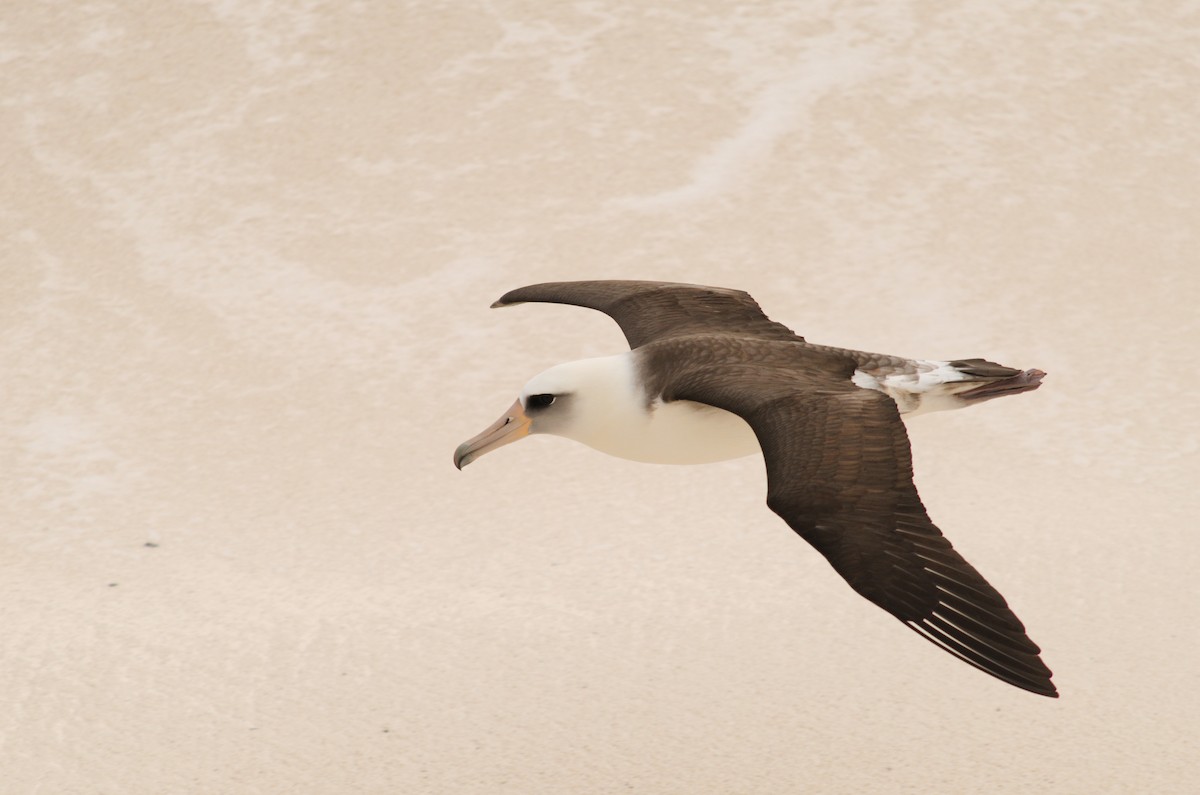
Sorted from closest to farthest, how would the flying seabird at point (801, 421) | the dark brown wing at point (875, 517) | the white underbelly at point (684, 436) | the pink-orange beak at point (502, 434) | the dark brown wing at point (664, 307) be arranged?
the dark brown wing at point (875, 517)
the flying seabird at point (801, 421)
the white underbelly at point (684, 436)
the pink-orange beak at point (502, 434)
the dark brown wing at point (664, 307)

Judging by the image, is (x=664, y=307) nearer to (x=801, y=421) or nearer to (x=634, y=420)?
(x=634, y=420)

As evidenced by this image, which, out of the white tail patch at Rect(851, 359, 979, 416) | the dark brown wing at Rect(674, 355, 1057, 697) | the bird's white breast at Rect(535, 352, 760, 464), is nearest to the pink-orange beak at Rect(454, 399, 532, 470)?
the bird's white breast at Rect(535, 352, 760, 464)

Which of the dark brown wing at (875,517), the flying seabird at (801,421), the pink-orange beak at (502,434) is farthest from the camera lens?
the pink-orange beak at (502,434)

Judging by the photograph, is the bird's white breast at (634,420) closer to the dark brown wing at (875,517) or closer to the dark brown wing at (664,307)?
the dark brown wing at (875,517)

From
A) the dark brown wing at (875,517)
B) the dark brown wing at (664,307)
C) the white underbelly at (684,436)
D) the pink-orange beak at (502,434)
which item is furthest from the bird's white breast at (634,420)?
the dark brown wing at (664,307)

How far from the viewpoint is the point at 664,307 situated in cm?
943

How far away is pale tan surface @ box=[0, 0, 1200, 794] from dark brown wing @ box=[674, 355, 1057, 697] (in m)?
1.97

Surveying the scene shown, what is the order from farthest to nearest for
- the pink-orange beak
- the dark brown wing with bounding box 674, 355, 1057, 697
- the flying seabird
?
the pink-orange beak
the flying seabird
the dark brown wing with bounding box 674, 355, 1057, 697

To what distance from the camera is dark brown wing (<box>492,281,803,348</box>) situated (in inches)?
360

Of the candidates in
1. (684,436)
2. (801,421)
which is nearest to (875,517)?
(801,421)

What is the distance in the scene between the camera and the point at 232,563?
416 inches

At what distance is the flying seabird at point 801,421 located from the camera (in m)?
6.32

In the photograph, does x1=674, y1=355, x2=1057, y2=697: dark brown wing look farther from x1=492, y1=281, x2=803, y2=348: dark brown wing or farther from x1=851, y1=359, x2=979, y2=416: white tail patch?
x1=492, y1=281, x2=803, y2=348: dark brown wing

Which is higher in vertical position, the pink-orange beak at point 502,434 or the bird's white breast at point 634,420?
the bird's white breast at point 634,420
